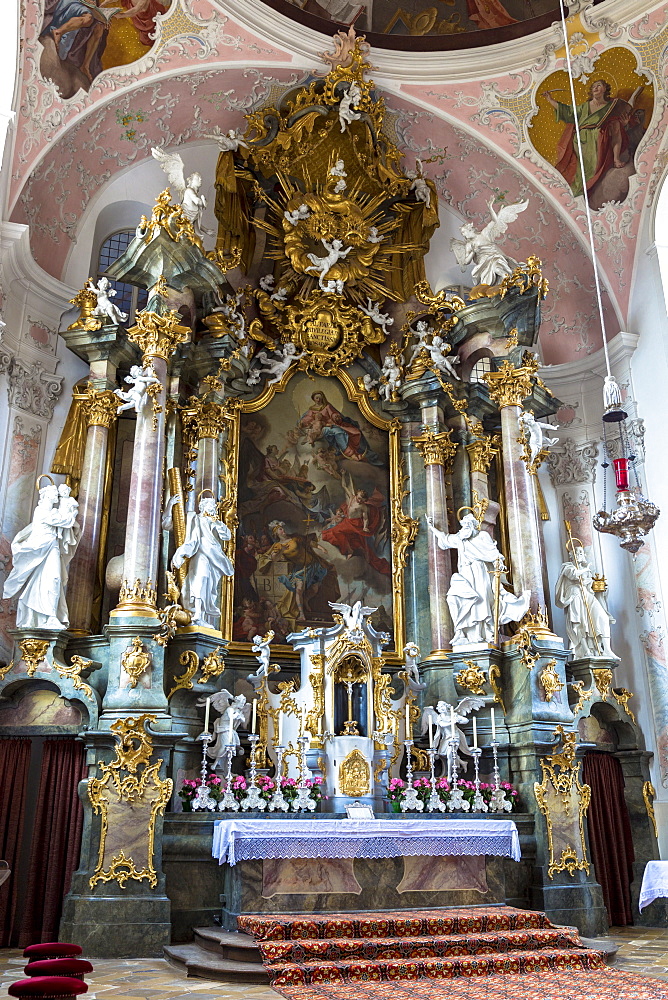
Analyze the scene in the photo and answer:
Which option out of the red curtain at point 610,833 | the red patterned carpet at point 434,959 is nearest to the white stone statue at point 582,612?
the red curtain at point 610,833

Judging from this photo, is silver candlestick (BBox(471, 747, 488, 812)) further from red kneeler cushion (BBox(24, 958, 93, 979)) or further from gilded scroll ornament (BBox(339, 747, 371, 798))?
red kneeler cushion (BBox(24, 958, 93, 979))

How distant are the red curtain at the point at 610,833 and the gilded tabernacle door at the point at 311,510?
10.9ft

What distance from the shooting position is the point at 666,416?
13508 mm

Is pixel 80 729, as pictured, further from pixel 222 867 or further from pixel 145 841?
pixel 222 867

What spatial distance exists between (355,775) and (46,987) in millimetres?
6157

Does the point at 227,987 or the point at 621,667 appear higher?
the point at 621,667

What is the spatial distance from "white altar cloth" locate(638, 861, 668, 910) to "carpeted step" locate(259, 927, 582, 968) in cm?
108

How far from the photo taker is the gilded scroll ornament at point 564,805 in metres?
11.0

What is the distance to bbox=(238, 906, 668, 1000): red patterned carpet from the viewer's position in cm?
702

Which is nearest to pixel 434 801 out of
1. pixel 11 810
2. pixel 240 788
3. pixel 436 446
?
pixel 240 788

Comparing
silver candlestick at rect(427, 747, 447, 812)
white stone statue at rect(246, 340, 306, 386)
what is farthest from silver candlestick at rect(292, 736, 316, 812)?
white stone statue at rect(246, 340, 306, 386)

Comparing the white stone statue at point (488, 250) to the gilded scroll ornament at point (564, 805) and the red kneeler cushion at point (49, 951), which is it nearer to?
the gilded scroll ornament at point (564, 805)

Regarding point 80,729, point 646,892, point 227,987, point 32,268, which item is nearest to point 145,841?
point 80,729

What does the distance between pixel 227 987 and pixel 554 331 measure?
→ 38.2 ft
